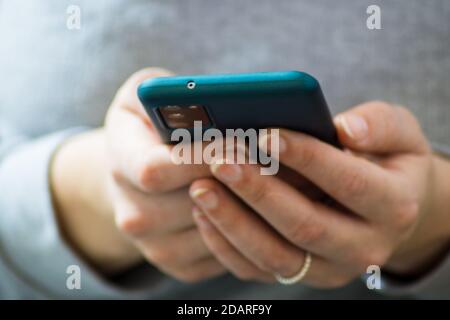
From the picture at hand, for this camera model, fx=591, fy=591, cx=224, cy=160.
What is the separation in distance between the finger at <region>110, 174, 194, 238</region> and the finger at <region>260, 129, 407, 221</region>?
0.09 meters

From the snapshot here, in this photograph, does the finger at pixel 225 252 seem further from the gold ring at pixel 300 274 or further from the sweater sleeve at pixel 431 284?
the sweater sleeve at pixel 431 284

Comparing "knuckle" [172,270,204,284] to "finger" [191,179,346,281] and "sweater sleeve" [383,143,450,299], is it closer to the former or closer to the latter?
"finger" [191,179,346,281]

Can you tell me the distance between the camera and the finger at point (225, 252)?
43cm

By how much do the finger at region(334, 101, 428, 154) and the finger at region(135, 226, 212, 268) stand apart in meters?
0.14

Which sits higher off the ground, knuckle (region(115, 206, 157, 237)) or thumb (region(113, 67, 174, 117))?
thumb (region(113, 67, 174, 117))

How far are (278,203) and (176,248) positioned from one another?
4.2 inches

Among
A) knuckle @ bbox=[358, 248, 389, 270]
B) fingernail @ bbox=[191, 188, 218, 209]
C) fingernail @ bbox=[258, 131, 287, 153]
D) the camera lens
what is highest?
the camera lens

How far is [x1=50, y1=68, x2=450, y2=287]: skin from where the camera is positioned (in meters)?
0.39

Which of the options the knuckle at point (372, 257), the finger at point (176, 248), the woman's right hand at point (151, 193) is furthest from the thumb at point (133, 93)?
the knuckle at point (372, 257)

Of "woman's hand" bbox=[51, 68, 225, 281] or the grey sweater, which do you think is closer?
"woman's hand" bbox=[51, 68, 225, 281]

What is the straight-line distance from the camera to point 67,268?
1.68ft

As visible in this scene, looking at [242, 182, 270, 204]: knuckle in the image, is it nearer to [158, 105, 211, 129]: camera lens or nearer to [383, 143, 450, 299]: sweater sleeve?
[158, 105, 211, 129]: camera lens

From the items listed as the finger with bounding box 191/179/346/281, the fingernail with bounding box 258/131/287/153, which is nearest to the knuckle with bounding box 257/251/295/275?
the finger with bounding box 191/179/346/281

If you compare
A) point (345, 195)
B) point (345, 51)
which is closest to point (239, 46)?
point (345, 51)
